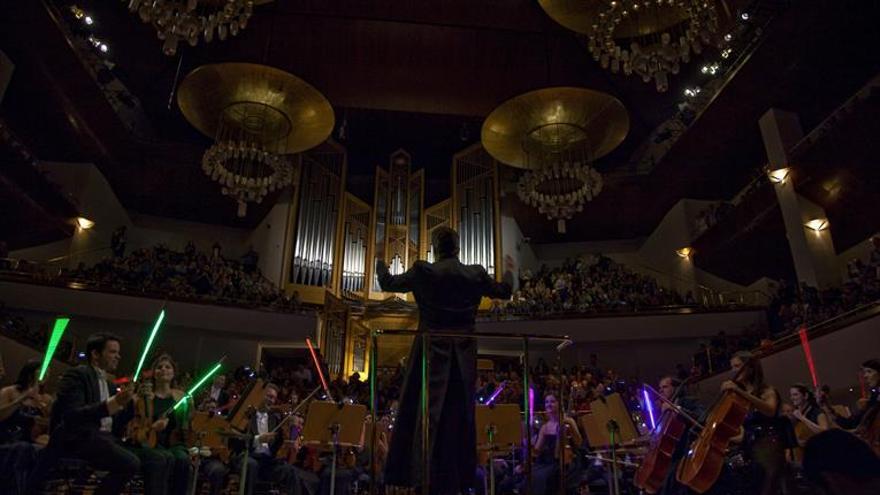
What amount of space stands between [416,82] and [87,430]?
12015 mm

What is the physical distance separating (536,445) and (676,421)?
154cm

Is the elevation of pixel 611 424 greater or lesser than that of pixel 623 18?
lesser

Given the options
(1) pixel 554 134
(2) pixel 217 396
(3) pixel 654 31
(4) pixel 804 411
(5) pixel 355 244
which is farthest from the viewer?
(5) pixel 355 244

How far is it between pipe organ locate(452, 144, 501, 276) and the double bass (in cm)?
1066

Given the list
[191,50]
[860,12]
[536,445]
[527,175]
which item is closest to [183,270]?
[191,50]

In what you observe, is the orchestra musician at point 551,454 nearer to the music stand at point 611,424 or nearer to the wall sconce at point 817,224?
the music stand at point 611,424

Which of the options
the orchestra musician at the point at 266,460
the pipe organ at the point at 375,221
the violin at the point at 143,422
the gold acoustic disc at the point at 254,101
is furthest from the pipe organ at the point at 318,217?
the violin at the point at 143,422

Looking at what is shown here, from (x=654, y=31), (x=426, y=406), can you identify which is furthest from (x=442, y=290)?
(x=654, y=31)

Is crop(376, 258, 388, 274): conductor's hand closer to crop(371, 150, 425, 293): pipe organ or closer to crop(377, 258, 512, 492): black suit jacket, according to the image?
crop(377, 258, 512, 492): black suit jacket

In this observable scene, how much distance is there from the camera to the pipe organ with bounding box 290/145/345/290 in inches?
585

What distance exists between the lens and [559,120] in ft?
41.3

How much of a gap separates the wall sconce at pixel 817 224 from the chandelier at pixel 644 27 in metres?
4.05

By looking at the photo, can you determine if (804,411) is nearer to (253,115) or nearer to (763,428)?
(763,428)

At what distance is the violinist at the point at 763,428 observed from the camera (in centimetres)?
396
